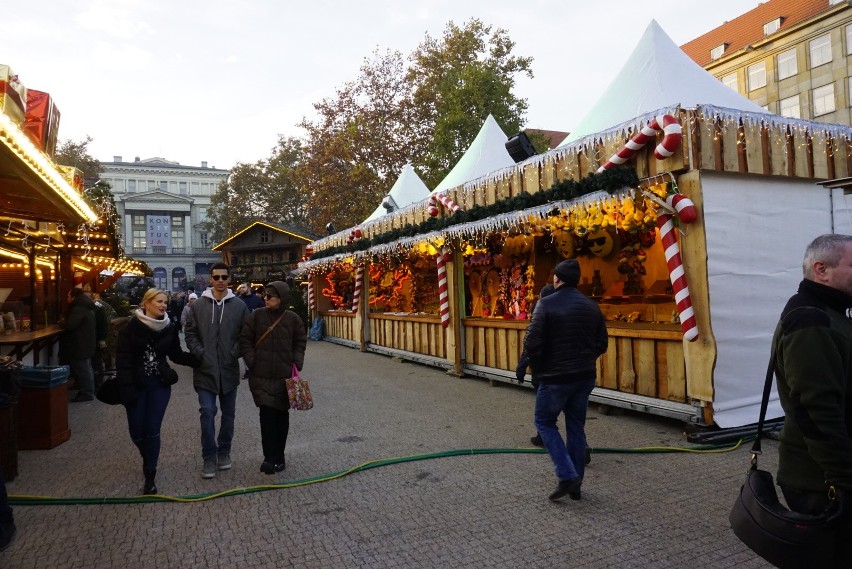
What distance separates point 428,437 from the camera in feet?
22.0

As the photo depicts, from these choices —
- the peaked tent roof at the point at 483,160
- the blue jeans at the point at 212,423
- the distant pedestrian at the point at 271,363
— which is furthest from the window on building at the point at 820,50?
the blue jeans at the point at 212,423

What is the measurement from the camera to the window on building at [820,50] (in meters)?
33.9

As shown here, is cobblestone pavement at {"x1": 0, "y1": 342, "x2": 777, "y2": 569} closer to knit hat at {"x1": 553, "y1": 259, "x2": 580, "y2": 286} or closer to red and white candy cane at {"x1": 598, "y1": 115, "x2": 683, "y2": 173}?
knit hat at {"x1": 553, "y1": 259, "x2": 580, "y2": 286}

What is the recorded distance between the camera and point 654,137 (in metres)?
6.59

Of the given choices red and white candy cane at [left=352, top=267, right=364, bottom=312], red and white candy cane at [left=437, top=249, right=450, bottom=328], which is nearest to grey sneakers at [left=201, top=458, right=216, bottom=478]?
red and white candy cane at [left=437, top=249, right=450, bottom=328]

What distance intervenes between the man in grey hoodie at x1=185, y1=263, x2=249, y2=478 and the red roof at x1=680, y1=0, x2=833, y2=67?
40.3 m

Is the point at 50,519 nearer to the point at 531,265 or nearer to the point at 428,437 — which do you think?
the point at 428,437

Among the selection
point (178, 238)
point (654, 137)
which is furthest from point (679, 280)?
point (178, 238)

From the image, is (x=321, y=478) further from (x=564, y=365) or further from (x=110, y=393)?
(x=564, y=365)

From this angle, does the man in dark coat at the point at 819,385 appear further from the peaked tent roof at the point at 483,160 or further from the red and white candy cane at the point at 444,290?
the peaked tent roof at the point at 483,160

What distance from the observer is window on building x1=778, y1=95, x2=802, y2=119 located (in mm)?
36062

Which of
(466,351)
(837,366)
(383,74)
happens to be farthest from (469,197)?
(383,74)

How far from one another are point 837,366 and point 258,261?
90.4ft

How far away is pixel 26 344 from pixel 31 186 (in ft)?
12.1
